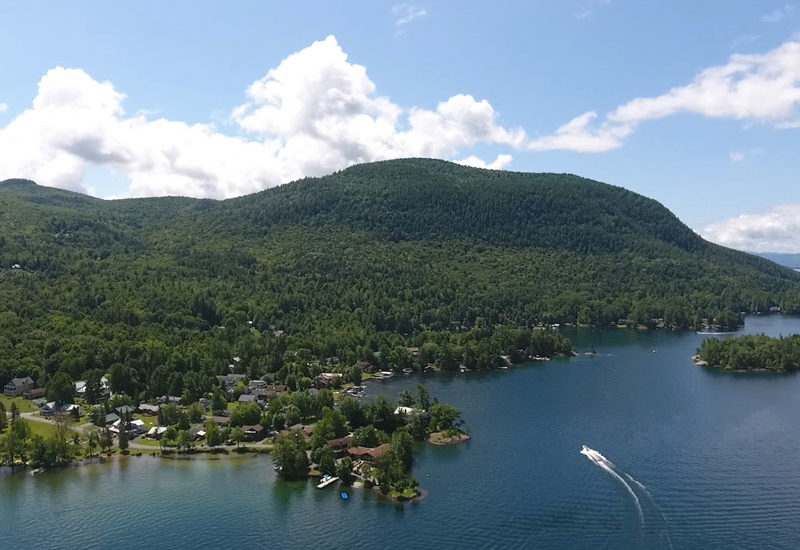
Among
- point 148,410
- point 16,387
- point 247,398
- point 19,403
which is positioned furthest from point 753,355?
point 16,387

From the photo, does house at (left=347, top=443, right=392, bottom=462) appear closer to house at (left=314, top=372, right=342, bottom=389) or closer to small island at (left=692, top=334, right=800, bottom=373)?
house at (left=314, top=372, right=342, bottom=389)

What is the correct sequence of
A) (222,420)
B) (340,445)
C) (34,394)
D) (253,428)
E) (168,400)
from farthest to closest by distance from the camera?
(34,394) < (168,400) < (222,420) < (253,428) < (340,445)

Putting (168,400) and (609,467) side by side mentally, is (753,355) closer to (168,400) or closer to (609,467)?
(609,467)

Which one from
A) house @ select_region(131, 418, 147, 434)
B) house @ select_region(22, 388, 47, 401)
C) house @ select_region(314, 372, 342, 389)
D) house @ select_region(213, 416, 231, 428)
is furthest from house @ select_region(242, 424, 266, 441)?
house @ select_region(22, 388, 47, 401)

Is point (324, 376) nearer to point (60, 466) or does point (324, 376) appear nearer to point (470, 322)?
point (60, 466)

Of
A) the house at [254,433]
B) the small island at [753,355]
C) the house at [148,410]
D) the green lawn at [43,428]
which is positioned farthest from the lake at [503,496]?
the small island at [753,355]

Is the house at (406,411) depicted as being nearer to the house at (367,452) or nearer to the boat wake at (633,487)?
the house at (367,452)
